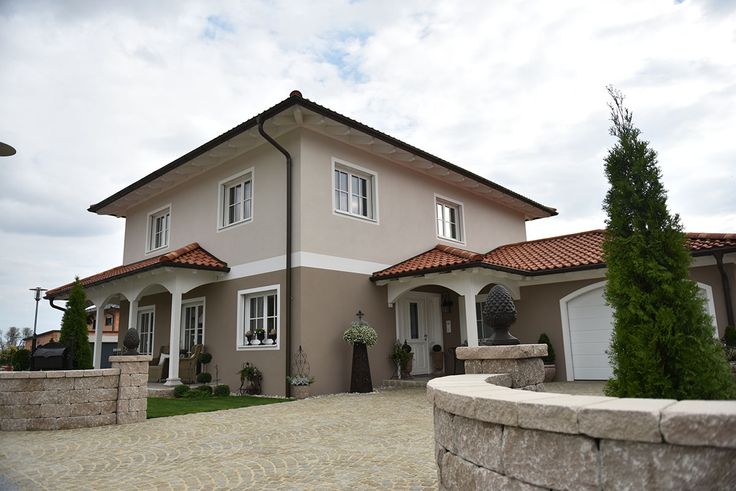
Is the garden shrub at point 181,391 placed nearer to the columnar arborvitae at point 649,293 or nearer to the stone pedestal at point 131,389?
the stone pedestal at point 131,389

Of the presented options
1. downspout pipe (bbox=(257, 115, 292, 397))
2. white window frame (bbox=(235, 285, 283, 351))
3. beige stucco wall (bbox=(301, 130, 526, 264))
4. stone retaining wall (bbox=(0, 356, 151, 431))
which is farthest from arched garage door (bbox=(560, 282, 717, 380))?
stone retaining wall (bbox=(0, 356, 151, 431))

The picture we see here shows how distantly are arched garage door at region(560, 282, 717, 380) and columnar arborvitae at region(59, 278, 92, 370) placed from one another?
9.95 m

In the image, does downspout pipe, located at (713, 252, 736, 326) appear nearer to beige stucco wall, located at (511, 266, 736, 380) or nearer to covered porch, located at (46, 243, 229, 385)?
beige stucco wall, located at (511, 266, 736, 380)

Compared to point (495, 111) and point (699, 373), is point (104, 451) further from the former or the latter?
point (495, 111)

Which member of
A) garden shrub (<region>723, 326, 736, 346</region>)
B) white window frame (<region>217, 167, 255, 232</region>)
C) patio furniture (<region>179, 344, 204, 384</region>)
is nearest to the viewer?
garden shrub (<region>723, 326, 736, 346</region>)

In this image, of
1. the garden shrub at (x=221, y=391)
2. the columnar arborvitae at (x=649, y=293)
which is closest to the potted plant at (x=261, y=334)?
the garden shrub at (x=221, y=391)

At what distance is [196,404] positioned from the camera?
906 cm

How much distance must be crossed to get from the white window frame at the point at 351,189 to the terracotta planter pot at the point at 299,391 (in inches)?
148

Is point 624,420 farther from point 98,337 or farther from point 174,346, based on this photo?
point 98,337

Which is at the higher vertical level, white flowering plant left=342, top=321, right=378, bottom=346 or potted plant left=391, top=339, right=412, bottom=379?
white flowering plant left=342, top=321, right=378, bottom=346

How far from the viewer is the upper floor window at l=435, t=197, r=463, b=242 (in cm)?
1421

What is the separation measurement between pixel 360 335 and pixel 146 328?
26.3ft

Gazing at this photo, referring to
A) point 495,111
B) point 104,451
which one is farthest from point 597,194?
point 495,111

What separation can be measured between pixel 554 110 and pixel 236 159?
7.33m
